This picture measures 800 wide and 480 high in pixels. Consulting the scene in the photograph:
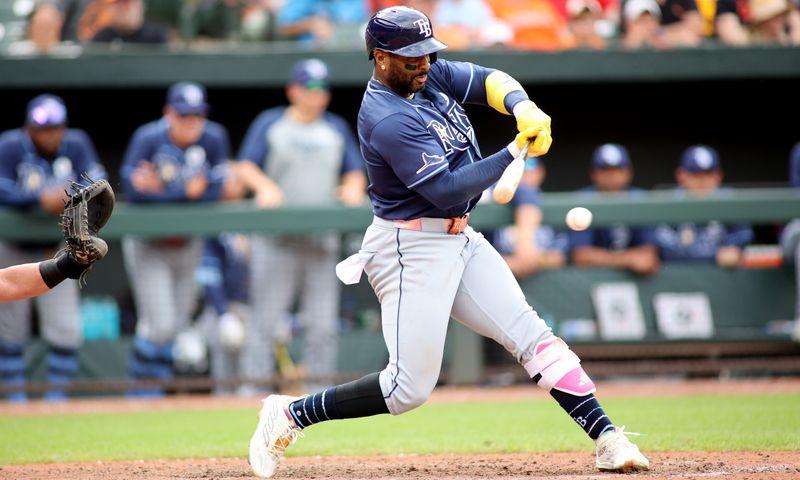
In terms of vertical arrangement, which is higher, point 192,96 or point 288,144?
point 192,96

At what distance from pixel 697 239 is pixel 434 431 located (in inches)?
122

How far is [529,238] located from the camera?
291 inches

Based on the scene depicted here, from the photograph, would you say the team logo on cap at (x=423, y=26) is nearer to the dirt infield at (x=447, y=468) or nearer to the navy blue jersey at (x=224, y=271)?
the dirt infield at (x=447, y=468)

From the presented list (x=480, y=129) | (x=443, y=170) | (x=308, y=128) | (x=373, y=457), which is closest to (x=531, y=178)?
(x=308, y=128)

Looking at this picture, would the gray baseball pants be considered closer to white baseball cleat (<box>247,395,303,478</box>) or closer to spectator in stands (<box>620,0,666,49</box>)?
white baseball cleat (<box>247,395,303,478</box>)

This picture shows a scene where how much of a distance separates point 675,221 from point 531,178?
3.63 feet

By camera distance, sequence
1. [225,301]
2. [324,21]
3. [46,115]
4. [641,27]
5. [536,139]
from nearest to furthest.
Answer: [536,139] < [46,115] < [225,301] < [641,27] < [324,21]

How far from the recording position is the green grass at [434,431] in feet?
16.0

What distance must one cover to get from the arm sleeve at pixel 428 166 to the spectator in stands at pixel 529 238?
10.8 ft

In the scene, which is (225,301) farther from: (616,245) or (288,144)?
(616,245)

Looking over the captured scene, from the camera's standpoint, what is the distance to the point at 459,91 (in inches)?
163

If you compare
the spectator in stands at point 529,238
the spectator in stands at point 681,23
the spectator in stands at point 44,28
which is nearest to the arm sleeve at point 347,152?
the spectator in stands at point 529,238

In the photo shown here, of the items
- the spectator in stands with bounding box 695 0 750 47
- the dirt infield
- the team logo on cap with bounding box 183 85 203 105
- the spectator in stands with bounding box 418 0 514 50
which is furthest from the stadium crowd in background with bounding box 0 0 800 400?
the dirt infield

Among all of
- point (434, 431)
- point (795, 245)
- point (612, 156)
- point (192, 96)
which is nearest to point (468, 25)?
point (612, 156)
